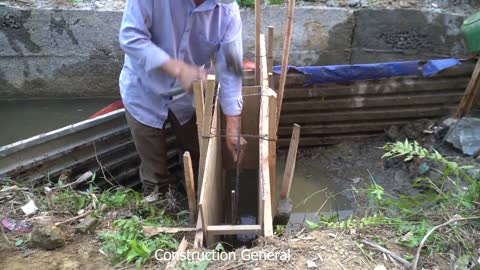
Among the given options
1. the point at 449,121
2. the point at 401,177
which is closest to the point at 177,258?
the point at 401,177

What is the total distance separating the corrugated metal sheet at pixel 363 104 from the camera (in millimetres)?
4500

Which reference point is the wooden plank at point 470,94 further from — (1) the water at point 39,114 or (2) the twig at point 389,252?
(1) the water at point 39,114

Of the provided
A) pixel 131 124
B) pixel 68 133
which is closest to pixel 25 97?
pixel 68 133

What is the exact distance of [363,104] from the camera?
464 centimetres

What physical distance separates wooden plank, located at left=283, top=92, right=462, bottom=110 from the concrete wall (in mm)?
1110

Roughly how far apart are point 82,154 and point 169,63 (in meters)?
1.66

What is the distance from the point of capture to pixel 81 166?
11.1 ft

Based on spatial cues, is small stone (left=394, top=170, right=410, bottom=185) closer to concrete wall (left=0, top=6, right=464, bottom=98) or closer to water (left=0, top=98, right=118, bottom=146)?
concrete wall (left=0, top=6, right=464, bottom=98)

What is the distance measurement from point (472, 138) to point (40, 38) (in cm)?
538

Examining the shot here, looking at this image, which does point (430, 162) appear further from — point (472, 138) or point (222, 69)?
point (222, 69)

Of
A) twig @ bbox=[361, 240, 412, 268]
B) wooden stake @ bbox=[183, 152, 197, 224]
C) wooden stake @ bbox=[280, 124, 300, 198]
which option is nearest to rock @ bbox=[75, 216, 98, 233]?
wooden stake @ bbox=[183, 152, 197, 224]

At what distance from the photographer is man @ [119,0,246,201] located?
2.23 m

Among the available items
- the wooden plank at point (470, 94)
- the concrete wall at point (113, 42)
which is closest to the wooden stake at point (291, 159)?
the wooden plank at point (470, 94)

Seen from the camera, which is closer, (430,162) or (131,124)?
(131,124)
